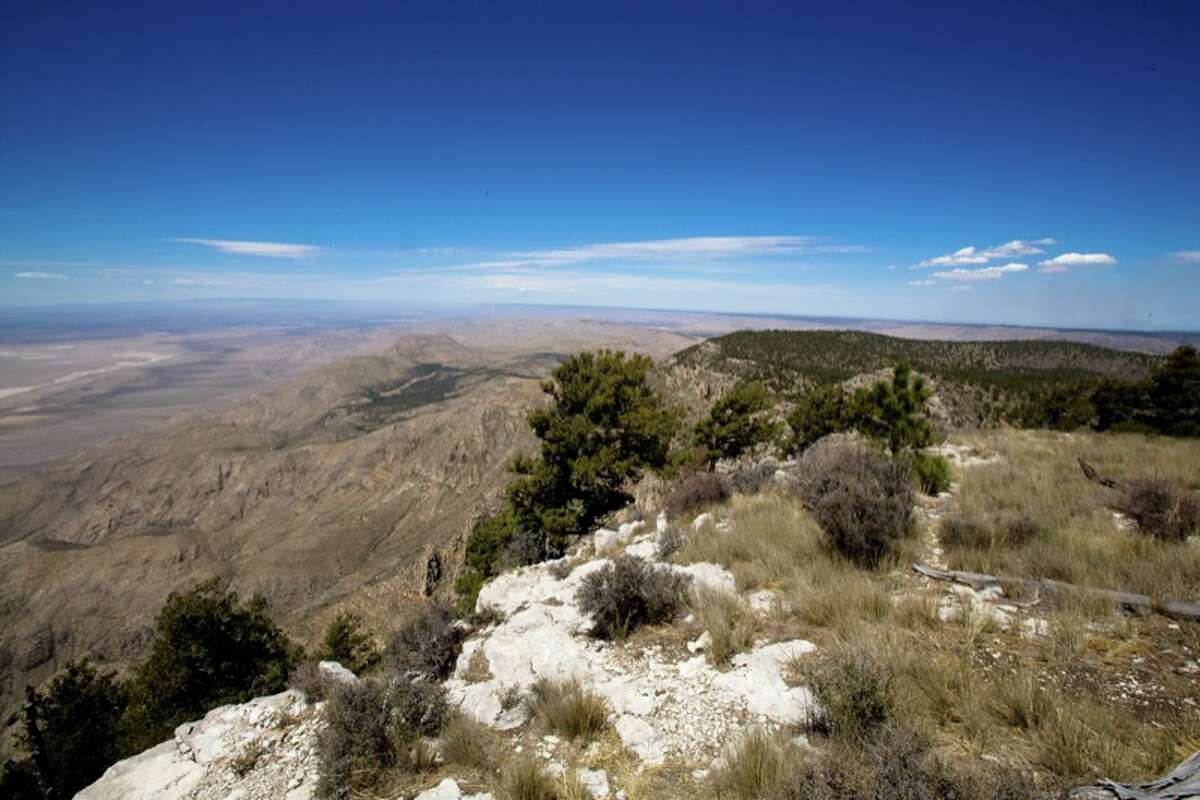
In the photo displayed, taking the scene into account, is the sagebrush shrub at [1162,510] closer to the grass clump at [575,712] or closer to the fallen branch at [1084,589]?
the fallen branch at [1084,589]

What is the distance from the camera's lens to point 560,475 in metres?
19.1

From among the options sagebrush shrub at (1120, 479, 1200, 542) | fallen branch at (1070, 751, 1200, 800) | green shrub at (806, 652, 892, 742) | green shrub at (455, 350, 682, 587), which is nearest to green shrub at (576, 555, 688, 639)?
green shrub at (806, 652, 892, 742)

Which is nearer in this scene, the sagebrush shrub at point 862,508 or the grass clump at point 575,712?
the grass clump at point 575,712

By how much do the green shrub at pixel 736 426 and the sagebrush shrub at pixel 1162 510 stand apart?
17.0m

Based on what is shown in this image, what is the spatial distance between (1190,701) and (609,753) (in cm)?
364

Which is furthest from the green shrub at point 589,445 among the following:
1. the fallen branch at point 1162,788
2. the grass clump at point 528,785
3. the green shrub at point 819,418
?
the fallen branch at point 1162,788

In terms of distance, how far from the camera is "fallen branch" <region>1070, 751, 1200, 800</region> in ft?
6.79

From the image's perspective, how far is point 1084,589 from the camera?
14.0ft

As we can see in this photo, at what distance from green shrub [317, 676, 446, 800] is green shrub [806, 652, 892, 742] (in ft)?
9.59

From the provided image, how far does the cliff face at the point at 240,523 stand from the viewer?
181 ft

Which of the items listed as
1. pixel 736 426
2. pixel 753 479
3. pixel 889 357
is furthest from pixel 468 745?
pixel 889 357

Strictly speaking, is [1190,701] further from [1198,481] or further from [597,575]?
[1198,481]

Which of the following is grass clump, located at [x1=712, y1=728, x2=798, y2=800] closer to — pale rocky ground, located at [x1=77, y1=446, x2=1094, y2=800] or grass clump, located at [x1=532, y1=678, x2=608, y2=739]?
pale rocky ground, located at [x1=77, y1=446, x2=1094, y2=800]

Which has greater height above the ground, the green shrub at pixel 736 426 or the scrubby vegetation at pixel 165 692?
the green shrub at pixel 736 426
